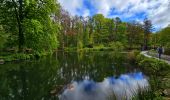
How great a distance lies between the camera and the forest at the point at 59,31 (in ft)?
104

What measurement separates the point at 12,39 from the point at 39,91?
75.7ft

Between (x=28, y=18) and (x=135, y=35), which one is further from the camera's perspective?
(x=135, y=35)

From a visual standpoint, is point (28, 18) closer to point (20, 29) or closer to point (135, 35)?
point (20, 29)

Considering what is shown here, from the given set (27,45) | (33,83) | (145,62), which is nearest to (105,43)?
(27,45)

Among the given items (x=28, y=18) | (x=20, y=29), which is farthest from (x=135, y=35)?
(x=20, y=29)

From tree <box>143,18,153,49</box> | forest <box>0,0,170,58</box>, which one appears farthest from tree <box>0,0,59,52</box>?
tree <box>143,18,153,49</box>

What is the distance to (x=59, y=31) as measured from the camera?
51906 millimetres

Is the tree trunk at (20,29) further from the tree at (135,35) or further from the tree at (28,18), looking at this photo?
the tree at (135,35)

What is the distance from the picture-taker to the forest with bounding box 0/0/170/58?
31.6m

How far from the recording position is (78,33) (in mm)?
77750

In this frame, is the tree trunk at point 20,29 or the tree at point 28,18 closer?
the tree at point 28,18

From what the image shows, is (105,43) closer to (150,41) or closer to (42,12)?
(150,41)

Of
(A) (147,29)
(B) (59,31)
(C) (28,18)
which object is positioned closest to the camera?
(C) (28,18)

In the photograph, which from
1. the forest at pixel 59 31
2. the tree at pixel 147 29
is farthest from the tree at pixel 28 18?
the tree at pixel 147 29
